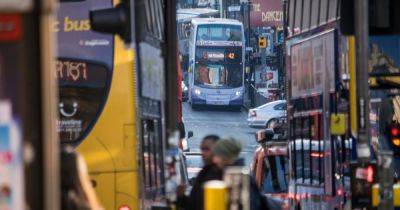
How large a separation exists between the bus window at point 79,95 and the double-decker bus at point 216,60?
40.1m

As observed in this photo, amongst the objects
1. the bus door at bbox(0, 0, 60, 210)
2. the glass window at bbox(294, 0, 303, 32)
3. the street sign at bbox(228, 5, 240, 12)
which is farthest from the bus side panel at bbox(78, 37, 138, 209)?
the street sign at bbox(228, 5, 240, 12)

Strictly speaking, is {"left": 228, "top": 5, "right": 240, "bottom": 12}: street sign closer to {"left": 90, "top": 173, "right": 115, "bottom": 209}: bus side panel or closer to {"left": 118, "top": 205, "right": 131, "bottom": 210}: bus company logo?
{"left": 90, "top": 173, "right": 115, "bottom": 209}: bus side panel

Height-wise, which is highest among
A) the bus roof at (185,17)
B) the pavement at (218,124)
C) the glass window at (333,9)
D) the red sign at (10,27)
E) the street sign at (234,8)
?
the street sign at (234,8)

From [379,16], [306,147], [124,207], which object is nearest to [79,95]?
[124,207]

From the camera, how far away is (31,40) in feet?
17.2

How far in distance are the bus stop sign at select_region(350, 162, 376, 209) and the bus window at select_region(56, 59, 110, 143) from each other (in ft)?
11.6

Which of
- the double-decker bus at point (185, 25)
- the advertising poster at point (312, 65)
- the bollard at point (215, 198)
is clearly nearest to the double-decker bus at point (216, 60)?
the double-decker bus at point (185, 25)

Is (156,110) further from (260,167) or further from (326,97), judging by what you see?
(260,167)

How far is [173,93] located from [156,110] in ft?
10.5

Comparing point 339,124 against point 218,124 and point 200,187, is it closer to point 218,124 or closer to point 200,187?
point 200,187

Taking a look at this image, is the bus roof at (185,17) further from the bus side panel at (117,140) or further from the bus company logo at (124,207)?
the bus company logo at (124,207)

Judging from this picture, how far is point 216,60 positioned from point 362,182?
43.4 metres

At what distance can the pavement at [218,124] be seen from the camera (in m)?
43.5

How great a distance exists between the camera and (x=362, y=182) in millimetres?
10336
